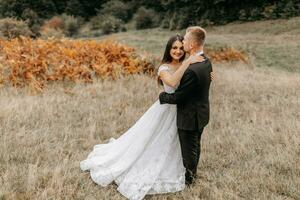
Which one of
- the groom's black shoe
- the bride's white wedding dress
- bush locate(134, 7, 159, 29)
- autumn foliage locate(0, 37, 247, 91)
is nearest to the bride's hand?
the bride's white wedding dress

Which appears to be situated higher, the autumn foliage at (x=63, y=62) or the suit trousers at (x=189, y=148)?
the suit trousers at (x=189, y=148)

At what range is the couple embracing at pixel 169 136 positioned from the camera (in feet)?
16.7

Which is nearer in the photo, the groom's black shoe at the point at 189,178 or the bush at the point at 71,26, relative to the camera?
the groom's black shoe at the point at 189,178

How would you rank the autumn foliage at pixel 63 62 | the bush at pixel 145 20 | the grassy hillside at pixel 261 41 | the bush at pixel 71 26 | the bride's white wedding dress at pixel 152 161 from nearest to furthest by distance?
the bride's white wedding dress at pixel 152 161, the autumn foliage at pixel 63 62, the grassy hillside at pixel 261 41, the bush at pixel 71 26, the bush at pixel 145 20

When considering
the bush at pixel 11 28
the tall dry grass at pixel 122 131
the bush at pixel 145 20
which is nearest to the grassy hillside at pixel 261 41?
the bush at pixel 145 20

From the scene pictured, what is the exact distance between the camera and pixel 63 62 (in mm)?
11086

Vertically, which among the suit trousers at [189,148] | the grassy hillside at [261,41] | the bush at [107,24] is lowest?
the bush at [107,24]

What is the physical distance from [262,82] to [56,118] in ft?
19.5

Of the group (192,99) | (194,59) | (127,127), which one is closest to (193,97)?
(192,99)

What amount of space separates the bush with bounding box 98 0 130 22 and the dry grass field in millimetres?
25105

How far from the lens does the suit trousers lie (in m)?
5.38

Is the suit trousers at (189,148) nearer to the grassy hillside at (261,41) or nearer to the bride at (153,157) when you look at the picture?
the bride at (153,157)

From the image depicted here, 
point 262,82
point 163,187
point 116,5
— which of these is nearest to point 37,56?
point 262,82

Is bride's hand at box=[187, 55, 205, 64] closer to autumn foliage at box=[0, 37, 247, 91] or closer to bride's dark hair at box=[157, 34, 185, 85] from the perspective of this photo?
A: bride's dark hair at box=[157, 34, 185, 85]
